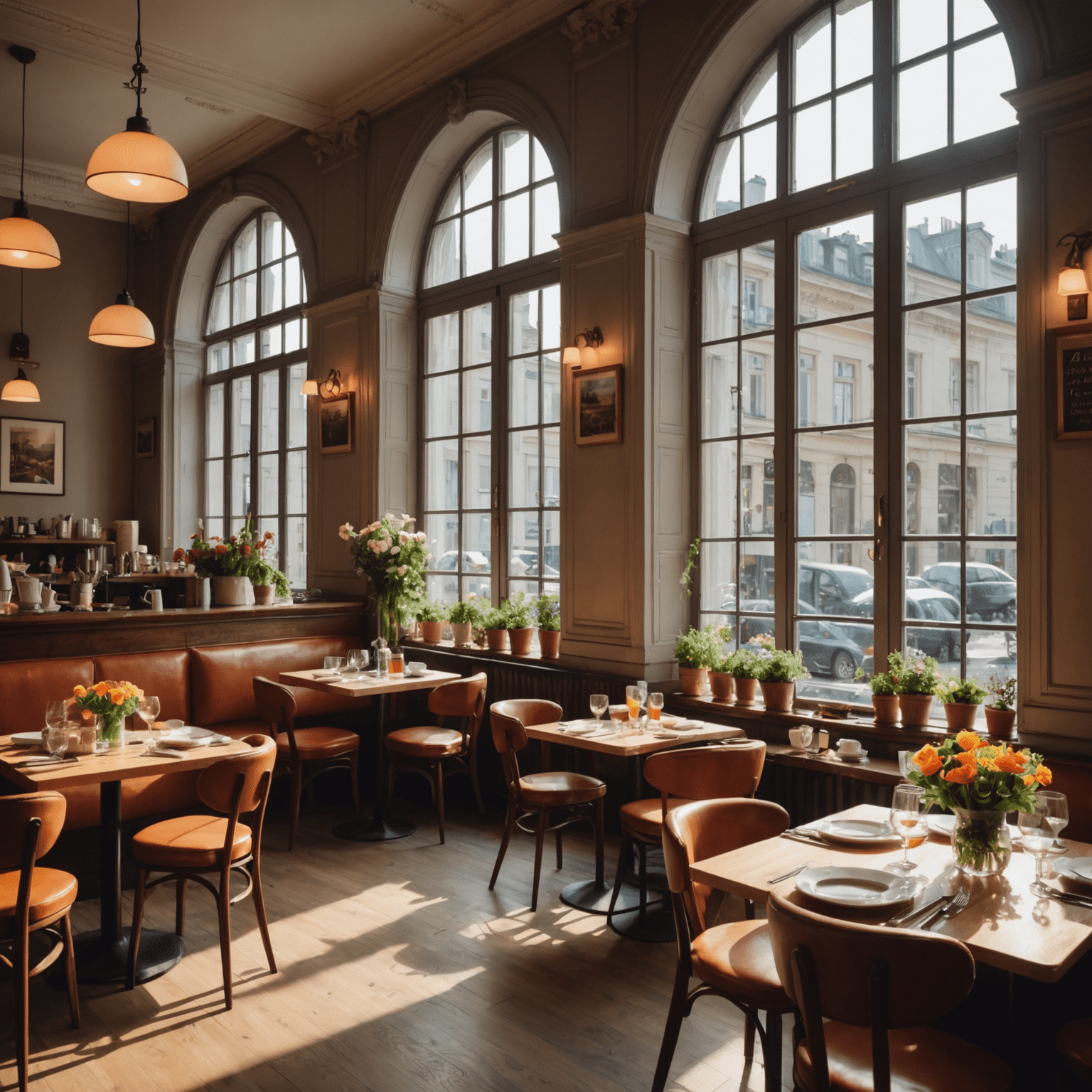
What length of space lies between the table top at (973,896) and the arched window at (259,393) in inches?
241

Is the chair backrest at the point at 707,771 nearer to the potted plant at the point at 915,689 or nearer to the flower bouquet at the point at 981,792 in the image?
the potted plant at the point at 915,689

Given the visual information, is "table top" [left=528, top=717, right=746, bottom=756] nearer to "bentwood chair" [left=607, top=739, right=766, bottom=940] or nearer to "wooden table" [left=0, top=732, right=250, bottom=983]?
"bentwood chair" [left=607, top=739, right=766, bottom=940]

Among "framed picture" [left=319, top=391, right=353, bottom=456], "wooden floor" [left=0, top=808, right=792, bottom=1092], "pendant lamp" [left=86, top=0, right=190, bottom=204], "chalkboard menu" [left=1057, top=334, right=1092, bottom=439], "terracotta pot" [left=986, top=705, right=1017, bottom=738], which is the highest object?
"pendant lamp" [left=86, top=0, right=190, bottom=204]

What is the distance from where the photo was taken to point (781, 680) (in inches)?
186

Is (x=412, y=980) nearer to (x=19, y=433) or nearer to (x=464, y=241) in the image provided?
(x=464, y=241)

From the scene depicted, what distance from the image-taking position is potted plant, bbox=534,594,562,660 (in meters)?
5.89

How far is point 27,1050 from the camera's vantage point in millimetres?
2951

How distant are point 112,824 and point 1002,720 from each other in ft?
11.9

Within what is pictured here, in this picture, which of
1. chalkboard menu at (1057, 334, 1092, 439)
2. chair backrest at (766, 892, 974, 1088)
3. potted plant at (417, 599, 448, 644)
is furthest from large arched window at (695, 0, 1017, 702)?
chair backrest at (766, 892, 974, 1088)

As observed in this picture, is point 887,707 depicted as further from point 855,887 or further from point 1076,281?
point 855,887

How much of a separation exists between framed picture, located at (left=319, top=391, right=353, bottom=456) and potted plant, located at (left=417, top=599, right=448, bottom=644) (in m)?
1.44

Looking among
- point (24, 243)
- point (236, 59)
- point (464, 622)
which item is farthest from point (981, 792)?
point (236, 59)

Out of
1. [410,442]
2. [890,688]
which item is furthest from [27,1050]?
[410,442]

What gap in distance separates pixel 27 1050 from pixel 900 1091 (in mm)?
2544
